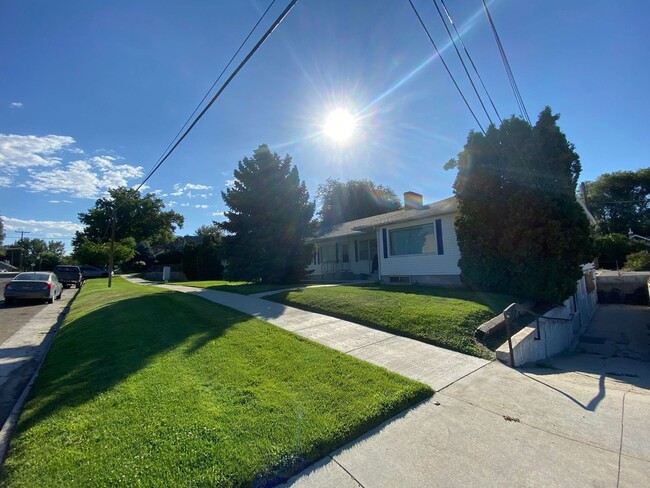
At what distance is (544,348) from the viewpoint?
7.76m

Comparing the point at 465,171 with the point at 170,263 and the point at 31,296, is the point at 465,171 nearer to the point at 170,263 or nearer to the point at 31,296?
the point at 31,296

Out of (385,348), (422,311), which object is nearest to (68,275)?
(422,311)

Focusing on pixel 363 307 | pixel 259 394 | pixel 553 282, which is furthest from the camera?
pixel 553 282

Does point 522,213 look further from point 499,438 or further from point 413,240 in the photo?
point 499,438

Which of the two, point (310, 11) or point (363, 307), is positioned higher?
point (310, 11)

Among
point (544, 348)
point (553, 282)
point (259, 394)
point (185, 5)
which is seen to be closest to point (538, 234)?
point (553, 282)

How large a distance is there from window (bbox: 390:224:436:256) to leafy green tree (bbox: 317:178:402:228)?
2793 centimetres

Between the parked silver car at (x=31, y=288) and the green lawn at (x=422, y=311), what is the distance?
10.4m

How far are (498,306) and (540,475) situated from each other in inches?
274

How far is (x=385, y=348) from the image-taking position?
5.70m

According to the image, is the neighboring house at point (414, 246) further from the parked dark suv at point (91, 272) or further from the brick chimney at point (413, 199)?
the parked dark suv at point (91, 272)

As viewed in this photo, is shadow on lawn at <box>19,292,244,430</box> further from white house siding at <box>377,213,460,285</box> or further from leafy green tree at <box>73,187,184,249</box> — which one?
leafy green tree at <box>73,187,184,249</box>

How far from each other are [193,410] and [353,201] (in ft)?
140

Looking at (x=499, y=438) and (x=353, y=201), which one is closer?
(x=499, y=438)
